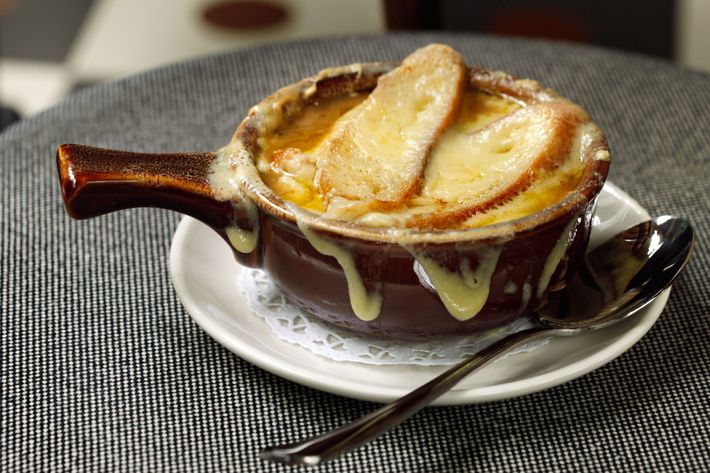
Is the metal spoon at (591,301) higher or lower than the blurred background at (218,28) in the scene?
higher

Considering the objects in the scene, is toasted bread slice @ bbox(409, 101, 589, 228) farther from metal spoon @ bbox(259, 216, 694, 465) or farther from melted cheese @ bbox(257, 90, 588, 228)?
metal spoon @ bbox(259, 216, 694, 465)

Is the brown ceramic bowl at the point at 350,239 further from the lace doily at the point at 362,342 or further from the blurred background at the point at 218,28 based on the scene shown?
the blurred background at the point at 218,28

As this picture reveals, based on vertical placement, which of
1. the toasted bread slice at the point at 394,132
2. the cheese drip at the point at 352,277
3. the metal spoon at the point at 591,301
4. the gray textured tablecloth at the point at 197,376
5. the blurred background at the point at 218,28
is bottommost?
the blurred background at the point at 218,28

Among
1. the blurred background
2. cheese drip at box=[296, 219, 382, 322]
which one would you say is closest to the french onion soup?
cheese drip at box=[296, 219, 382, 322]

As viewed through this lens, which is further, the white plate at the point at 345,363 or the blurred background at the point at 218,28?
the blurred background at the point at 218,28

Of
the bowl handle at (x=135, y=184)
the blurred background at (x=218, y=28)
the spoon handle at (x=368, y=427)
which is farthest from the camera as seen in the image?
the blurred background at (x=218, y=28)

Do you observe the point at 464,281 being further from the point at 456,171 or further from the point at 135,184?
the point at 135,184

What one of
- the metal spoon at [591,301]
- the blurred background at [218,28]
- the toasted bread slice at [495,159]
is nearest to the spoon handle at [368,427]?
the metal spoon at [591,301]

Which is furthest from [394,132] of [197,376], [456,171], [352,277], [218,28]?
[218,28]
